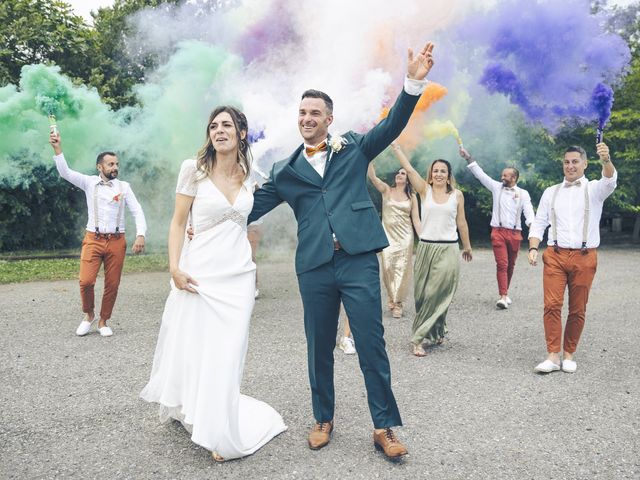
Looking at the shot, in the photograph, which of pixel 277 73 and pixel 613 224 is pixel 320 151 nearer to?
pixel 277 73

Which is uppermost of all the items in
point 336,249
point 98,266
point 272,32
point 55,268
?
point 272,32

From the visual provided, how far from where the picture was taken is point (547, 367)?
5.27m

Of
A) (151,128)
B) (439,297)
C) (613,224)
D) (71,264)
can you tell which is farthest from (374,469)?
(613,224)

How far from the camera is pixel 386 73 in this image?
9422mm

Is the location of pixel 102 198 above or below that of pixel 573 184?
below

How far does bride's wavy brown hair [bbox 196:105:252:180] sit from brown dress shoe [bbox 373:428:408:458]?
6.32 ft

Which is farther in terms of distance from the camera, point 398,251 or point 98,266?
point 398,251

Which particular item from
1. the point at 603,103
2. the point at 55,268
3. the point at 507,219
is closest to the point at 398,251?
the point at 507,219

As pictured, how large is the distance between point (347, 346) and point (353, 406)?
1.55m

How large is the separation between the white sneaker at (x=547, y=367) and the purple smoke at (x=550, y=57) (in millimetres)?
3636

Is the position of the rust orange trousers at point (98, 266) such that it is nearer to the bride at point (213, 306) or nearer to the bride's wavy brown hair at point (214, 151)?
the bride at point (213, 306)

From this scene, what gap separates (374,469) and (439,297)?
3.12 meters

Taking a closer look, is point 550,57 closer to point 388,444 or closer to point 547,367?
point 547,367

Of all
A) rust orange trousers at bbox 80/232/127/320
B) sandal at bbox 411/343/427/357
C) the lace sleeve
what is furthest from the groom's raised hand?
rust orange trousers at bbox 80/232/127/320
